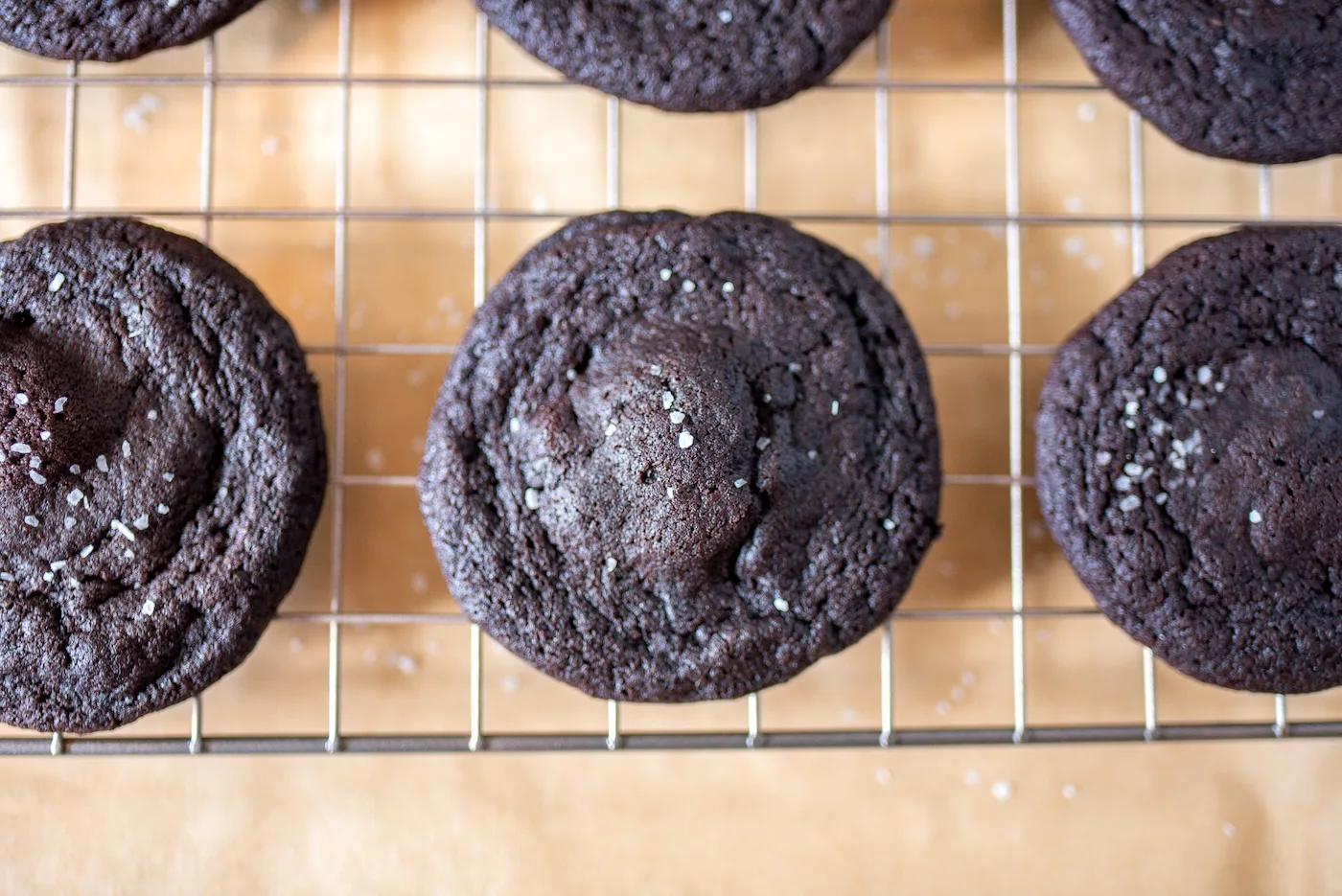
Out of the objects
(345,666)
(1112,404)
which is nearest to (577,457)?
(345,666)

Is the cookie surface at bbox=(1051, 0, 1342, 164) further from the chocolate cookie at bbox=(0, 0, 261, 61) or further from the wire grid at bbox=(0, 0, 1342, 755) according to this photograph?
the chocolate cookie at bbox=(0, 0, 261, 61)

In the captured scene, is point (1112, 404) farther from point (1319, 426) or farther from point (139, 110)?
point (139, 110)

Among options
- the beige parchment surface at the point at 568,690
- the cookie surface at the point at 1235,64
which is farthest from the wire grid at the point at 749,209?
the cookie surface at the point at 1235,64

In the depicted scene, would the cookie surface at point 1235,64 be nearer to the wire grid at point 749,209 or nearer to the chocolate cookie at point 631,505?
the wire grid at point 749,209

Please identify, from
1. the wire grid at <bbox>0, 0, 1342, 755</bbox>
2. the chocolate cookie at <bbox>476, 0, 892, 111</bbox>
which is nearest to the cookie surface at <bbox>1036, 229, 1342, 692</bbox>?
the wire grid at <bbox>0, 0, 1342, 755</bbox>

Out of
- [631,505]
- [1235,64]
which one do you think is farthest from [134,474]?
[1235,64]

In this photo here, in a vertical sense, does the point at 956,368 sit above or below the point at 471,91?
below
